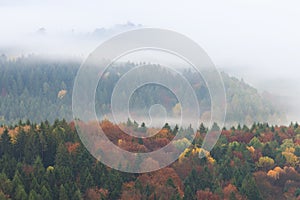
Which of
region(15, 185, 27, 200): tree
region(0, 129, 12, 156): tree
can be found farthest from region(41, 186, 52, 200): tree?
region(0, 129, 12, 156): tree

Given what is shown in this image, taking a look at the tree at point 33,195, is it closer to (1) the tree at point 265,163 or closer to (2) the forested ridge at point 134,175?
(2) the forested ridge at point 134,175

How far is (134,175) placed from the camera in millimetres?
130625

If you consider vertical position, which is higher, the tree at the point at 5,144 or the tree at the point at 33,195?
the tree at the point at 5,144

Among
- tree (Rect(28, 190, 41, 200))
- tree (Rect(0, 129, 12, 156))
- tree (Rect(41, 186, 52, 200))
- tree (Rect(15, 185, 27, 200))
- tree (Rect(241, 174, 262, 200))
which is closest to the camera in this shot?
tree (Rect(28, 190, 41, 200))

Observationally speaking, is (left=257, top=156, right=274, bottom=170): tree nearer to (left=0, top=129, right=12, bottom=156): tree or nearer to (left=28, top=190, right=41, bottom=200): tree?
(left=0, top=129, right=12, bottom=156): tree

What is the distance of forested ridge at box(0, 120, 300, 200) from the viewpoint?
11869 cm

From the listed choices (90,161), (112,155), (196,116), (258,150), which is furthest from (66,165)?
(258,150)

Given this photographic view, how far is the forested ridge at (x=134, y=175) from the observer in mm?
118688

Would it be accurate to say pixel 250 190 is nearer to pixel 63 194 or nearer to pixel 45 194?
pixel 63 194

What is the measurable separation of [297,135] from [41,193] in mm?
88040

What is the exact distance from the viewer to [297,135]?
186500mm

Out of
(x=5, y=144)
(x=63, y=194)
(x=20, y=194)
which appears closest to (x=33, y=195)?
(x=20, y=194)

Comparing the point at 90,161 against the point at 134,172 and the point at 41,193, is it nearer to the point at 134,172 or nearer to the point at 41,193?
the point at 134,172

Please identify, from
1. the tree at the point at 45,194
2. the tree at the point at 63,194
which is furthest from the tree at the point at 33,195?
the tree at the point at 63,194
